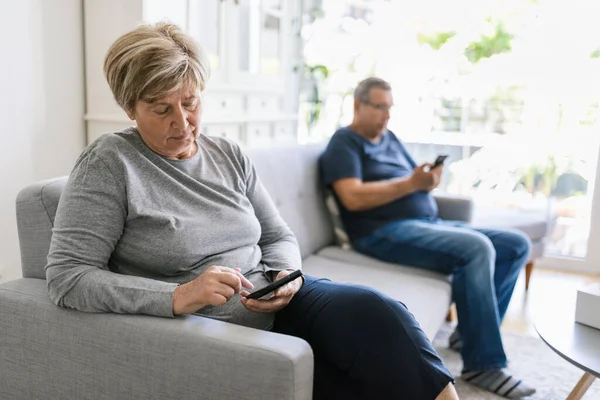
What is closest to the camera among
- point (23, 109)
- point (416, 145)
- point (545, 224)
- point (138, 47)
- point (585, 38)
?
point (138, 47)

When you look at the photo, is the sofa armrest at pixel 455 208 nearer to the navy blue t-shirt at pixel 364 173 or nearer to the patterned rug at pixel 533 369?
the navy blue t-shirt at pixel 364 173

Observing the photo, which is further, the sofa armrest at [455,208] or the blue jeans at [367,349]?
the sofa armrest at [455,208]

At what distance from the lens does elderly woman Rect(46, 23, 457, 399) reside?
3.77 feet

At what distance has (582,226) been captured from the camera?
3.74m

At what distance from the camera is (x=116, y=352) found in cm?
113

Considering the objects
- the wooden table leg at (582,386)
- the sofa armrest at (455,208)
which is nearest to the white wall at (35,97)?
the sofa armrest at (455,208)

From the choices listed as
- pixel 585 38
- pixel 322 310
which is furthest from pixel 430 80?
pixel 322 310

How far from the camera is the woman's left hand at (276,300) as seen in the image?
129cm

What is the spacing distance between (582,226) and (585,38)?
3.72ft

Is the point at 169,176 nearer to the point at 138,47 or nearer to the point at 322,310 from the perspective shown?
the point at 138,47

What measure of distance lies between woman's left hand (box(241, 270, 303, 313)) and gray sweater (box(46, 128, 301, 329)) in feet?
0.12

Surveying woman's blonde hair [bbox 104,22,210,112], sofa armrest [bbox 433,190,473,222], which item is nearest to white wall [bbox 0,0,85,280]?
woman's blonde hair [bbox 104,22,210,112]

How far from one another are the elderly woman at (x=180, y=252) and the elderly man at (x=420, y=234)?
0.84 m

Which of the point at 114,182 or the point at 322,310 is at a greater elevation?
the point at 114,182
